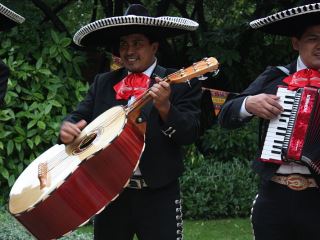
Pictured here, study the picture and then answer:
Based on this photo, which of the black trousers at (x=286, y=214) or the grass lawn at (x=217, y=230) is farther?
the grass lawn at (x=217, y=230)

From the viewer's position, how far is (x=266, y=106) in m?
3.30

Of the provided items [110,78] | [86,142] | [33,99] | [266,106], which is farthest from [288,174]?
[33,99]

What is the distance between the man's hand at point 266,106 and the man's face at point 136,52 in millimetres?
695

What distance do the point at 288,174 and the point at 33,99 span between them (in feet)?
14.1

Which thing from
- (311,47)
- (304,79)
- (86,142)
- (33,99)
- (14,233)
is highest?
(311,47)

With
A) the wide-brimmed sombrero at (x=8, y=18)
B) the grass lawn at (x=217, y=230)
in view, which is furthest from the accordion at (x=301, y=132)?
the grass lawn at (x=217, y=230)

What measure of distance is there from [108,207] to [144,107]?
0.58m

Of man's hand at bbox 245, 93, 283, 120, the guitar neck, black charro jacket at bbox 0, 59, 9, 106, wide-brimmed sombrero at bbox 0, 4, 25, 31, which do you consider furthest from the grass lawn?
man's hand at bbox 245, 93, 283, 120

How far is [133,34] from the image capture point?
3.85 meters

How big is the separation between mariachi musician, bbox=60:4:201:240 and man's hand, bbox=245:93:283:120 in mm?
407

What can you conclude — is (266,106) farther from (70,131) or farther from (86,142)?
(70,131)

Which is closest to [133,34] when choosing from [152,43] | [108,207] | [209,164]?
[152,43]

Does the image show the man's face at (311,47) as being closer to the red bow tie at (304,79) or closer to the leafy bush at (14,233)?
the red bow tie at (304,79)

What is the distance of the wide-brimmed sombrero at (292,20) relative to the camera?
3287 mm
